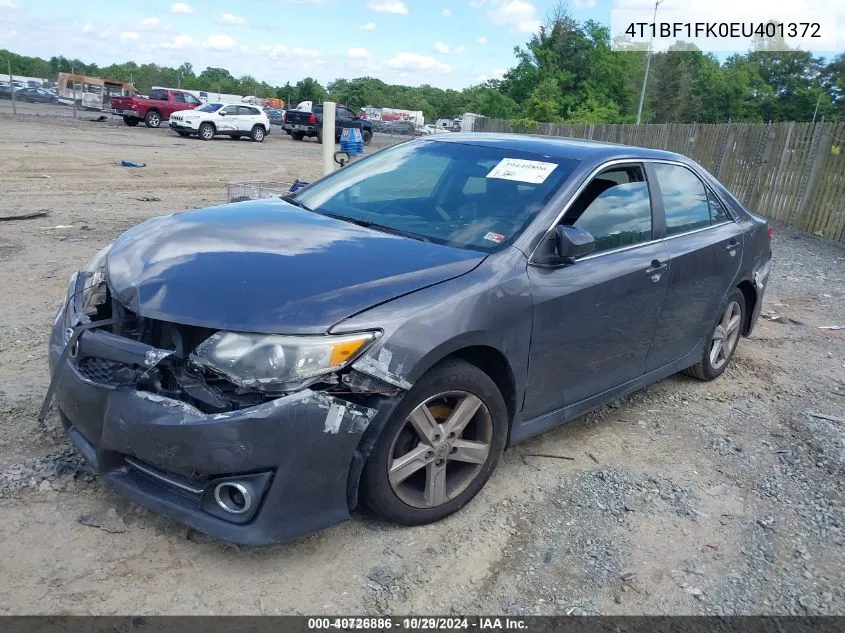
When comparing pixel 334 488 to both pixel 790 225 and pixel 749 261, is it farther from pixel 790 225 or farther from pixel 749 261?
pixel 790 225

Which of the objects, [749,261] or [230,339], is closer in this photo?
[230,339]

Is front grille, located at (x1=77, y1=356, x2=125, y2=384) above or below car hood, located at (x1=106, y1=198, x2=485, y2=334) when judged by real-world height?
below

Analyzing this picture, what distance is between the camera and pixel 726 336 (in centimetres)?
522

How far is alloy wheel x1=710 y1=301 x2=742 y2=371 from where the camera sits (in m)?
5.10

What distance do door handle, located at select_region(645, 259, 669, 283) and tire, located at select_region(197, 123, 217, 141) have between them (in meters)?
29.1

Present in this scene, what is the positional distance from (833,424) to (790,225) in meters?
10.8

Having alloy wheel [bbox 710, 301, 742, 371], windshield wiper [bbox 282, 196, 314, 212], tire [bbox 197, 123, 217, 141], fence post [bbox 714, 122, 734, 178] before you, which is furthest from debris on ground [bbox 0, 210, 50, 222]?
tire [bbox 197, 123, 217, 141]

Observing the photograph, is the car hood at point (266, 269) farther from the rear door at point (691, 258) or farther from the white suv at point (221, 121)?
the white suv at point (221, 121)

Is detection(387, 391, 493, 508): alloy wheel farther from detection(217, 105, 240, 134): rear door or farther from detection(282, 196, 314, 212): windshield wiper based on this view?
detection(217, 105, 240, 134): rear door

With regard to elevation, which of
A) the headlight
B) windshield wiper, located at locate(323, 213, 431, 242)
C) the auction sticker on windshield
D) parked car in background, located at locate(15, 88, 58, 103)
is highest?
the auction sticker on windshield

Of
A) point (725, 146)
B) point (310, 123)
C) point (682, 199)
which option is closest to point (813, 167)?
point (725, 146)

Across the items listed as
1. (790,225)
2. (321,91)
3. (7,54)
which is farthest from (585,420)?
(7,54)

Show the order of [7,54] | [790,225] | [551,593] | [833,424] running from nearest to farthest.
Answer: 1. [551,593]
2. [833,424]
3. [790,225]
4. [7,54]

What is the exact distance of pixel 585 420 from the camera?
14.6ft
